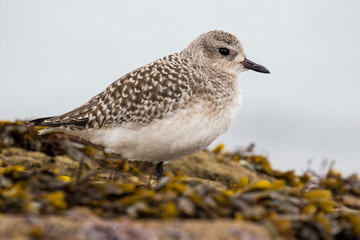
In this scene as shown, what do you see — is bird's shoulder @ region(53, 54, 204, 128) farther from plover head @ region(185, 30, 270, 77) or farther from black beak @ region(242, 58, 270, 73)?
black beak @ region(242, 58, 270, 73)

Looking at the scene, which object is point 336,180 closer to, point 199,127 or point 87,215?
point 199,127

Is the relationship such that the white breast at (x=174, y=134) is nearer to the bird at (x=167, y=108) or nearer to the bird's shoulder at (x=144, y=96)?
the bird at (x=167, y=108)

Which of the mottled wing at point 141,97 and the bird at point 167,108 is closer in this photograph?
the bird at point 167,108

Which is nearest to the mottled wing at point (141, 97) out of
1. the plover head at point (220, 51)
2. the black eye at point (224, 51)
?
the plover head at point (220, 51)

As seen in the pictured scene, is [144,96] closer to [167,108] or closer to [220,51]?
[167,108]

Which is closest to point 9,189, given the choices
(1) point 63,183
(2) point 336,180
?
(1) point 63,183

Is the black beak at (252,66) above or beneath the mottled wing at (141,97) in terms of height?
above

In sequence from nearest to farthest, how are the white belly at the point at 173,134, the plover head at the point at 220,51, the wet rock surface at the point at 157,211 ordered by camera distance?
the wet rock surface at the point at 157,211 → the white belly at the point at 173,134 → the plover head at the point at 220,51

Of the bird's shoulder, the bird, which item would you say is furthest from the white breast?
the bird's shoulder
